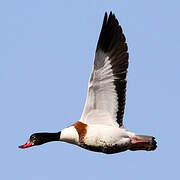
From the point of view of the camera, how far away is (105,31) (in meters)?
12.0

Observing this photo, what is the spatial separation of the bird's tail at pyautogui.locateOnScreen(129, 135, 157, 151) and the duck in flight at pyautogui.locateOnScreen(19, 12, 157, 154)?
41mm

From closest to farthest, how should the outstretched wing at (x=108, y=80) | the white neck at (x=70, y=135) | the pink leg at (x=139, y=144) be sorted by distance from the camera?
the outstretched wing at (x=108, y=80) < the white neck at (x=70, y=135) < the pink leg at (x=139, y=144)

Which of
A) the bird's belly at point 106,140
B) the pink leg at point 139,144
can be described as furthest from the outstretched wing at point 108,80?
the pink leg at point 139,144

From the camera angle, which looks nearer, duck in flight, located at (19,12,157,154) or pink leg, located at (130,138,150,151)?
duck in flight, located at (19,12,157,154)

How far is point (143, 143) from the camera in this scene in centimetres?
1235

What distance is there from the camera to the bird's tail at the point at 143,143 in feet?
40.2

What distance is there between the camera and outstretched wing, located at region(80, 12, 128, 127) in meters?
11.9

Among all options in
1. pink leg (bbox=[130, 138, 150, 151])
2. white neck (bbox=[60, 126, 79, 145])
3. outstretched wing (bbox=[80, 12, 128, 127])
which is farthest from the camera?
pink leg (bbox=[130, 138, 150, 151])

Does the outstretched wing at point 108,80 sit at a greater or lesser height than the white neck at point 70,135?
greater

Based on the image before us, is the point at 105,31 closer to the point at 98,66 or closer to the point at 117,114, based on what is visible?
the point at 98,66

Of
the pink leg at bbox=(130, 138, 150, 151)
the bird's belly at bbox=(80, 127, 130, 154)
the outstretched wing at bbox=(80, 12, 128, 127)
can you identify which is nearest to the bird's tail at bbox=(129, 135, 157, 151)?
the pink leg at bbox=(130, 138, 150, 151)

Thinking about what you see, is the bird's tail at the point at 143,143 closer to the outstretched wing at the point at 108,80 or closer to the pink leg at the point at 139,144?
the pink leg at the point at 139,144

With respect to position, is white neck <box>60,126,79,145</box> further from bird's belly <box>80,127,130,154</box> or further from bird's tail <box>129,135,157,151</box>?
bird's tail <box>129,135,157,151</box>

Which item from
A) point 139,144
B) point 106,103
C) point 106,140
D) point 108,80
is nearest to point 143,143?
point 139,144
